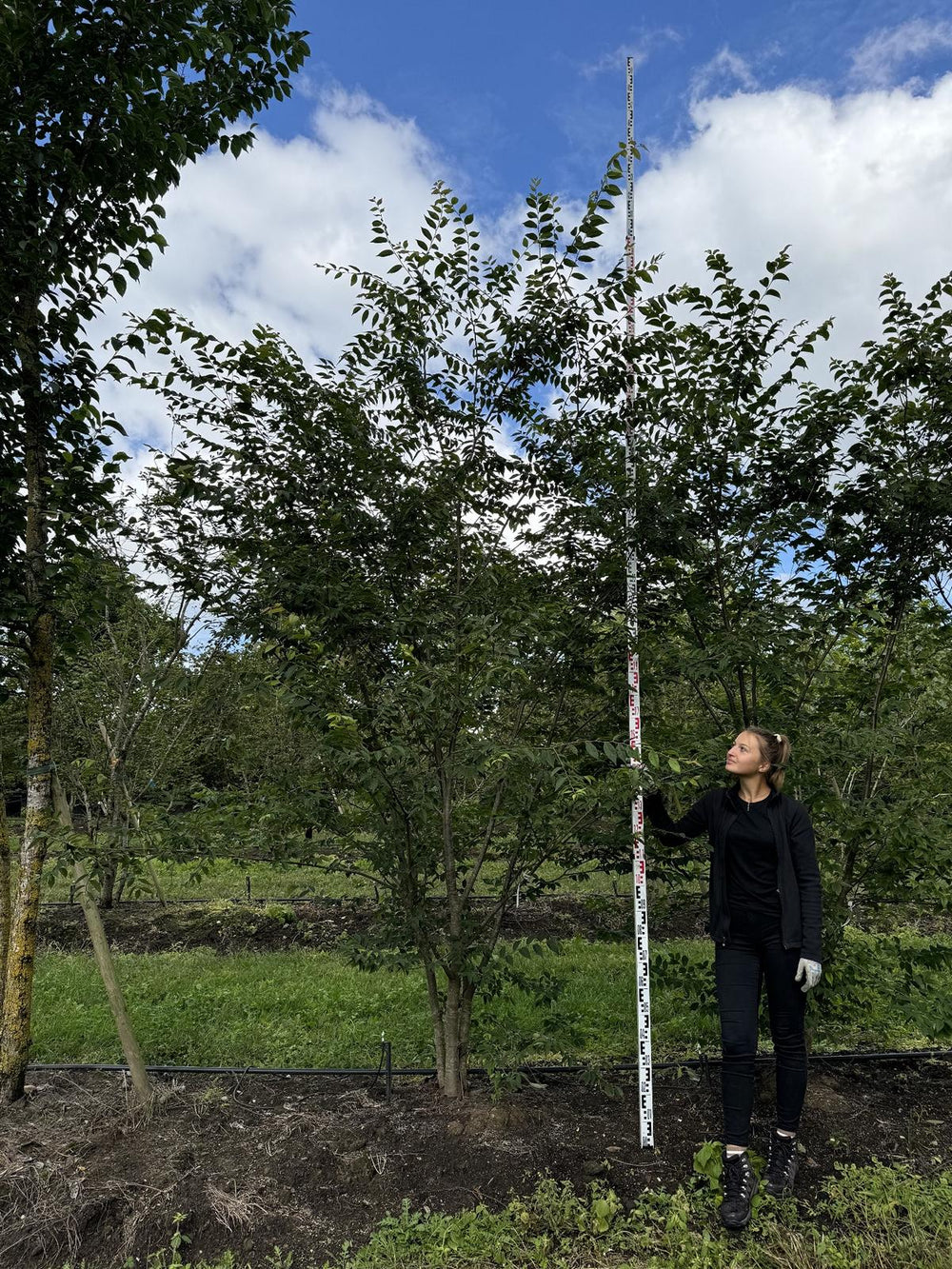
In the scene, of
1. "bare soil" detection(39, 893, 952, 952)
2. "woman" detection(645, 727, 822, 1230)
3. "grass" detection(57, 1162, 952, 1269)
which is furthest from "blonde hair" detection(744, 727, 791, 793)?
"bare soil" detection(39, 893, 952, 952)

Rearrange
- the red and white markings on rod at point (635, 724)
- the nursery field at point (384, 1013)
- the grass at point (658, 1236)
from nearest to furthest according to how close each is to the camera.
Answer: the grass at point (658, 1236)
the red and white markings on rod at point (635, 724)
the nursery field at point (384, 1013)

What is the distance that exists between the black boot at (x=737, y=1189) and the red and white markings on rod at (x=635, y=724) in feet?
1.39

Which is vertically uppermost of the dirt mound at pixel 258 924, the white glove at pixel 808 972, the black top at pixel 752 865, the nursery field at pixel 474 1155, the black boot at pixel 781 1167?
the black top at pixel 752 865

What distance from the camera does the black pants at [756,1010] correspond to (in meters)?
2.83

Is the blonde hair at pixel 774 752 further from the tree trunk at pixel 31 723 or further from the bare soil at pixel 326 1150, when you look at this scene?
the tree trunk at pixel 31 723

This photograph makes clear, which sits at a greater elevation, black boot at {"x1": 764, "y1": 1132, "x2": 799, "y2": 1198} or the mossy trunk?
the mossy trunk

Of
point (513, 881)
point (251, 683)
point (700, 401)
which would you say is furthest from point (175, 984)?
point (700, 401)

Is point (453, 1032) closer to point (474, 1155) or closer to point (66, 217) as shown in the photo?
point (474, 1155)

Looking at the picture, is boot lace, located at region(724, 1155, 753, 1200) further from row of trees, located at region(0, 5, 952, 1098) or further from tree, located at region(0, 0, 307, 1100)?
tree, located at region(0, 0, 307, 1100)

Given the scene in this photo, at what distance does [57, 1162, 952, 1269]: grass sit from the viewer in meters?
2.42

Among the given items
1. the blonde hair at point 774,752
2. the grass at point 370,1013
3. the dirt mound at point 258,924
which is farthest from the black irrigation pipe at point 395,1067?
the dirt mound at point 258,924

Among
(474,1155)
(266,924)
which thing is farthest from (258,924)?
(474,1155)

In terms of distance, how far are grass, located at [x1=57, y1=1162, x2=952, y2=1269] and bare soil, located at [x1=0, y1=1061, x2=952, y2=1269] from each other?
112 mm

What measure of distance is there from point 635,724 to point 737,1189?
5.62ft
